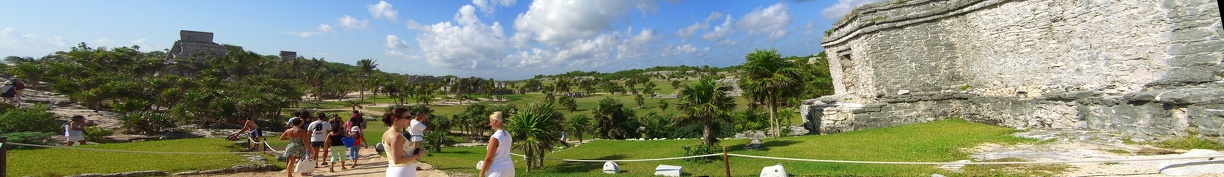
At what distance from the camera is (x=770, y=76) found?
16.5m

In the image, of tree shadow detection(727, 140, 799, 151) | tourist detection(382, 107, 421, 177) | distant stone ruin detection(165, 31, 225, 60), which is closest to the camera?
tourist detection(382, 107, 421, 177)

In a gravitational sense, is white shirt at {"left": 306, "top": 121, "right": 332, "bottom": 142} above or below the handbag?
above

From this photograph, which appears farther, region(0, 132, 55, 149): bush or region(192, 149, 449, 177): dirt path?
region(0, 132, 55, 149): bush

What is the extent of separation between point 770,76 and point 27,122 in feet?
74.3

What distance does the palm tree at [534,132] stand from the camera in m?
12.6

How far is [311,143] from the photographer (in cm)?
855

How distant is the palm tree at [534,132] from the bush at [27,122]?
14.9 meters

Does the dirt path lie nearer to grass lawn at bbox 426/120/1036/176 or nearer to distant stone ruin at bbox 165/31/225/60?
grass lawn at bbox 426/120/1036/176

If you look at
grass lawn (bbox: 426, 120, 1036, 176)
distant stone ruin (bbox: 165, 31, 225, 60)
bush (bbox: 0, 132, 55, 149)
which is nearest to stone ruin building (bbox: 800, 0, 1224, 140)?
grass lawn (bbox: 426, 120, 1036, 176)

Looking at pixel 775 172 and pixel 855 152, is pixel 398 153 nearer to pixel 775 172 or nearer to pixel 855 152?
pixel 775 172

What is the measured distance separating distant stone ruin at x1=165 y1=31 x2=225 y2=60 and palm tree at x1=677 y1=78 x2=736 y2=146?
283ft

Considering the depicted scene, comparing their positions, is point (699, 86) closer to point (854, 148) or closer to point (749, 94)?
point (749, 94)

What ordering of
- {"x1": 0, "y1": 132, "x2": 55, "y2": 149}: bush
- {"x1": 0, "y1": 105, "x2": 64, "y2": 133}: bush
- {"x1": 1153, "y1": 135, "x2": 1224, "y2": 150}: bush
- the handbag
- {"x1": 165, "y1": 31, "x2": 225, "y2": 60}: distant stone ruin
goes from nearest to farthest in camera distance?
1. the handbag
2. {"x1": 1153, "y1": 135, "x2": 1224, "y2": 150}: bush
3. {"x1": 0, "y1": 132, "x2": 55, "y2": 149}: bush
4. {"x1": 0, "y1": 105, "x2": 64, "y2": 133}: bush
5. {"x1": 165, "y1": 31, "x2": 225, "y2": 60}: distant stone ruin

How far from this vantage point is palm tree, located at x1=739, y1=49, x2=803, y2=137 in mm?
16125
